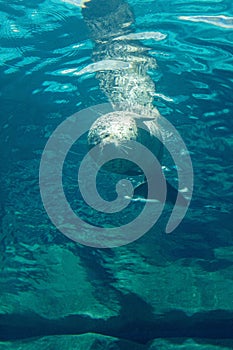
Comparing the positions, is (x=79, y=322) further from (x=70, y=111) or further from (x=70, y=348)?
(x=70, y=111)

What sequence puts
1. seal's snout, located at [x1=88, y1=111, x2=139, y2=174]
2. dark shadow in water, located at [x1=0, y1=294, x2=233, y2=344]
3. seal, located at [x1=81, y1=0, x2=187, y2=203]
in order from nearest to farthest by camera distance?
seal's snout, located at [x1=88, y1=111, x2=139, y2=174]
seal, located at [x1=81, y1=0, x2=187, y2=203]
dark shadow in water, located at [x1=0, y1=294, x2=233, y2=344]

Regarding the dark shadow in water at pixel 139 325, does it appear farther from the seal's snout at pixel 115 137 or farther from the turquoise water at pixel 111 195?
the seal's snout at pixel 115 137

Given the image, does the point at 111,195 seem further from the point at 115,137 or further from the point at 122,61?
the point at 115,137

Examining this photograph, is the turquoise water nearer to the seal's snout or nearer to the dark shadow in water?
the dark shadow in water

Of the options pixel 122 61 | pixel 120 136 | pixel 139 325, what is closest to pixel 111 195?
pixel 122 61

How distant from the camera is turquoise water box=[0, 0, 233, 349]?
7797 millimetres

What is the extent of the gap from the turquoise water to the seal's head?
2424 millimetres

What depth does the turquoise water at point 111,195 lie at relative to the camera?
780 centimetres

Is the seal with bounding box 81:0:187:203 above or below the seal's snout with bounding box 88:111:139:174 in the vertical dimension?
above

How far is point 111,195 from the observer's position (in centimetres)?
966

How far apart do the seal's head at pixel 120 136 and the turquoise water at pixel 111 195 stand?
7.95ft

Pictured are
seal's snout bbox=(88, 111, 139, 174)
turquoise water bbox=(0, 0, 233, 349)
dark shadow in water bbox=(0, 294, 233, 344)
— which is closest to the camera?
seal's snout bbox=(88, 111, 139, 174)

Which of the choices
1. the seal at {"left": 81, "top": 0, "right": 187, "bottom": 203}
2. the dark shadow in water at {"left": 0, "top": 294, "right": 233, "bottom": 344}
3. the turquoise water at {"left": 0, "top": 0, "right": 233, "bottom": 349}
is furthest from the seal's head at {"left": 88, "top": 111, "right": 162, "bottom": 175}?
the dark shadow in water at {"left": 0, "top": 294, "right": 233, "bottom": 344}

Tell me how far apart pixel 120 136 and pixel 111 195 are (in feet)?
14.4
